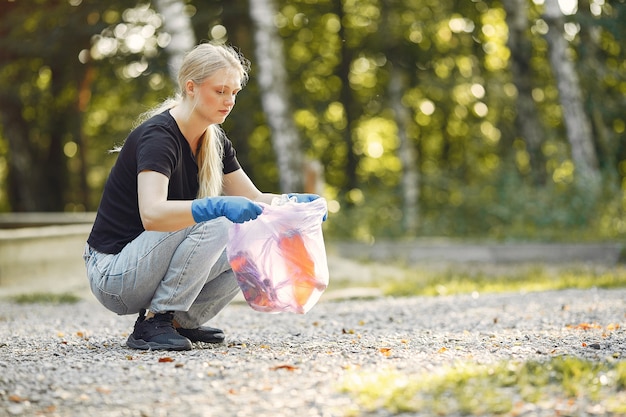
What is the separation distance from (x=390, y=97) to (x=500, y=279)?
7901 millimetres

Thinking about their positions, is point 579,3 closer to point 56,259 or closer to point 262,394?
point 56,259

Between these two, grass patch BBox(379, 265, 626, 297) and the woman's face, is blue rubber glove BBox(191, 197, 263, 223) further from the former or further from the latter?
grass patch BBox(379, 265, 626, 297)

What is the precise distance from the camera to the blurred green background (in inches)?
527

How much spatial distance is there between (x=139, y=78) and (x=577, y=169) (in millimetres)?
6567

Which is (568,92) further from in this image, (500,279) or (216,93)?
(216,93)

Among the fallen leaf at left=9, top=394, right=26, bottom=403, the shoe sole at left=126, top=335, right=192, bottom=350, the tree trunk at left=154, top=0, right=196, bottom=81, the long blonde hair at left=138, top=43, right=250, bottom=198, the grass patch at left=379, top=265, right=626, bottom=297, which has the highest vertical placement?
the tree trunk at left=154, top=0, right=196, bottom=81

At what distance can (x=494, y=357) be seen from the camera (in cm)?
409

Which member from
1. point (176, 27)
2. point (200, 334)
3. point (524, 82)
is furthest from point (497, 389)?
point (524, 82)

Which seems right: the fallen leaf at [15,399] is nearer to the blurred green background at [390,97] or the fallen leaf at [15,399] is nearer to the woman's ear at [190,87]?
the woman's ear at [190,87]

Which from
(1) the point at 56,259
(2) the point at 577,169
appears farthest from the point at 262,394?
(2) the point at 577,169

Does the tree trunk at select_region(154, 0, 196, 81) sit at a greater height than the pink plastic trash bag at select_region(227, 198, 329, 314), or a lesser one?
greater

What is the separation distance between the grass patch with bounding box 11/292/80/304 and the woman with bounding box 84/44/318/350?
3.78 meters

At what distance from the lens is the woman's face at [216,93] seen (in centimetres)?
438

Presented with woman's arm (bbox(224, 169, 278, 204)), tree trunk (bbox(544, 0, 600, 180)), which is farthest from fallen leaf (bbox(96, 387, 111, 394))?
tree trunk (bbox(544, 0, 600, 180))
